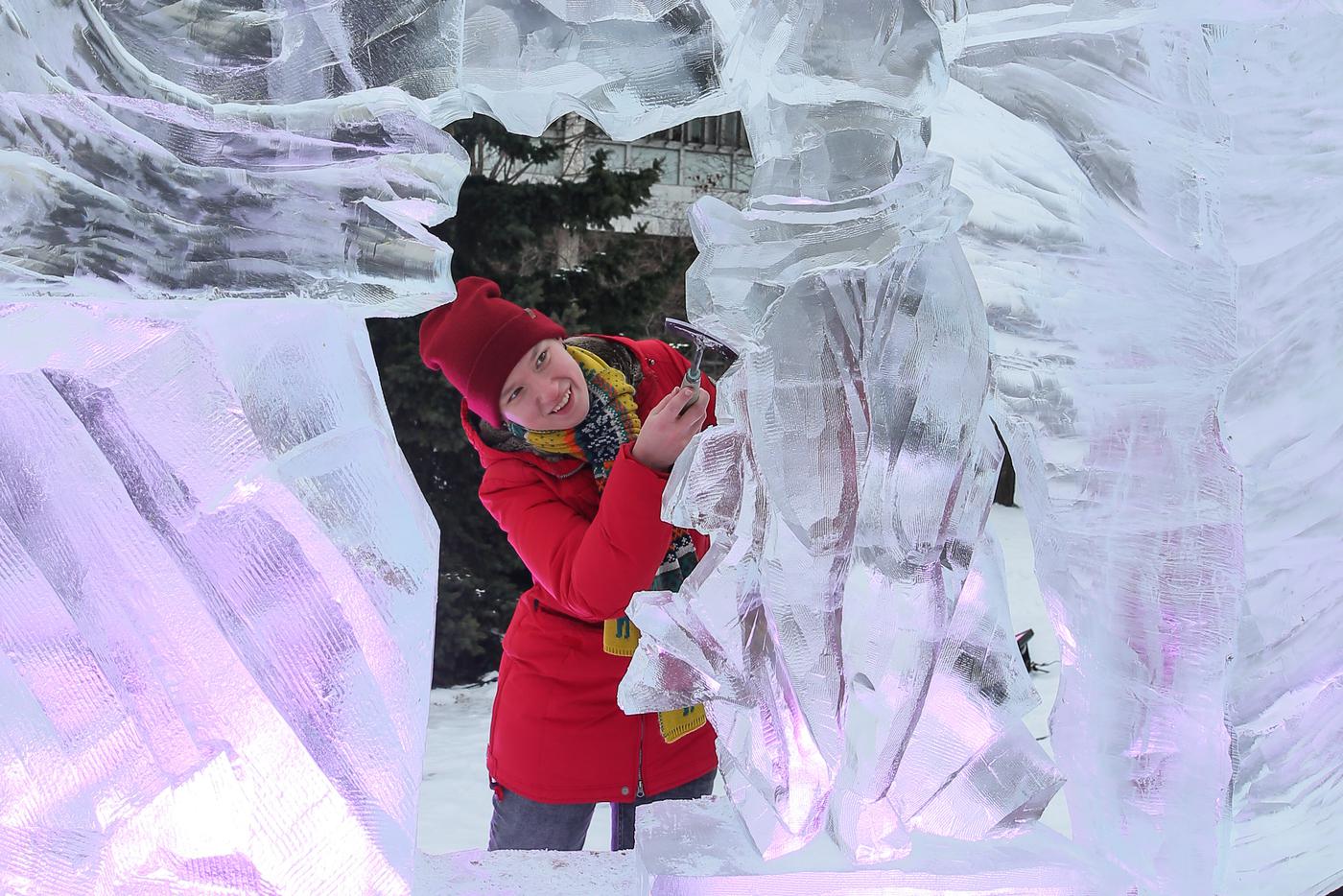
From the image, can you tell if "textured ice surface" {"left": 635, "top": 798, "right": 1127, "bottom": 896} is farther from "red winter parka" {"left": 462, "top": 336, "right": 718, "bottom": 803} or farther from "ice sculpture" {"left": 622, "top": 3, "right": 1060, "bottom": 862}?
"red winter parka" {"left": 462, "top": 336, "right": 718, "bottom": 803}

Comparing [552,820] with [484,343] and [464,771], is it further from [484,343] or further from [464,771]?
[464,771]

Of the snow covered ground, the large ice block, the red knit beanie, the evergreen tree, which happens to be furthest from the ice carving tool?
the evergreen tree

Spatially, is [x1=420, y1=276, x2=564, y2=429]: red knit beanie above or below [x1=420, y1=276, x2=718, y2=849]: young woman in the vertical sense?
above

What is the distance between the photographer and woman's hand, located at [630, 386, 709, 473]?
149 cm

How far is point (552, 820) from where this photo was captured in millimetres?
1802

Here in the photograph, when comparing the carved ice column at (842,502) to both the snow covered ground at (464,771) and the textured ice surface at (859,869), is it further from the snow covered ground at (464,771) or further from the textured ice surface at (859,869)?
the snow covered ground at (464,771)

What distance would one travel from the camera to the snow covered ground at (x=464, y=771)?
3.39m

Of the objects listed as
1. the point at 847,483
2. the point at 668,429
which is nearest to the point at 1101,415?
the point at 847,483

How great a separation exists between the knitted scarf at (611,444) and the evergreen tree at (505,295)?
97.1 inches

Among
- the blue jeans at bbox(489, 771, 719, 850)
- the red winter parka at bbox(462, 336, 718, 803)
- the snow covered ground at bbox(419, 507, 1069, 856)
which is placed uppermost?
the red winter parka at bbox(462, 336, 718, 803)

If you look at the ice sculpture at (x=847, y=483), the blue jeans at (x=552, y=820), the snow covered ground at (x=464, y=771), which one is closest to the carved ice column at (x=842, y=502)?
the ice sculpture at (x=847, y=483)

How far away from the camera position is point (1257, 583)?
3.66 feet

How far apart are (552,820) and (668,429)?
73 centimetres

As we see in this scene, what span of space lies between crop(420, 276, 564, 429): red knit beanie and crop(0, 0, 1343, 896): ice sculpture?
0.71m
